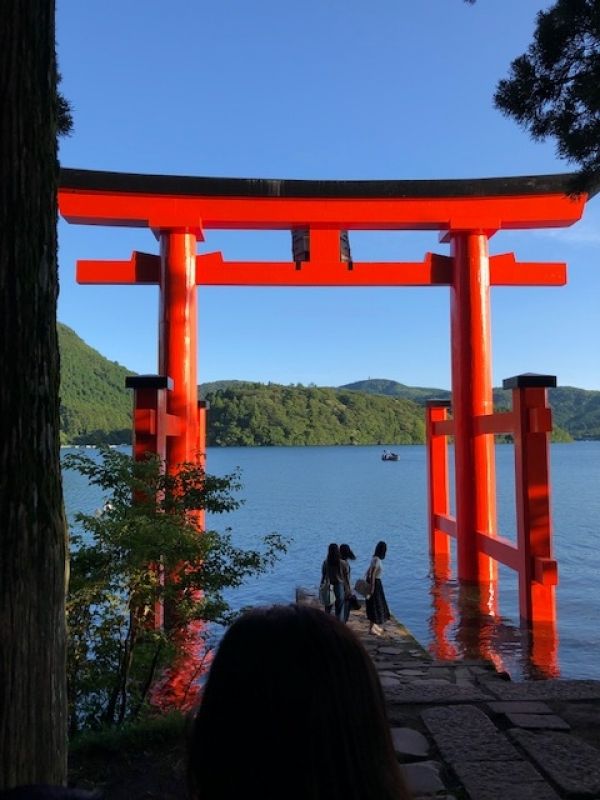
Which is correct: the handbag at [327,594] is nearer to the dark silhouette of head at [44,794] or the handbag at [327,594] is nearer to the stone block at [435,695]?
the stone block at [435,695]

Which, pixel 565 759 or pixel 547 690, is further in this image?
pixel 547 690

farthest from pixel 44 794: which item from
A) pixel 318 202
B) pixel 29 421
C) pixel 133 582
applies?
pixel 318 202

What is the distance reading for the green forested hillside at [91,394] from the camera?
5822cm

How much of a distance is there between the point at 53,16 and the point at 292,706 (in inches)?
75.5

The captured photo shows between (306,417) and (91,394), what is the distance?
22616 millimetres

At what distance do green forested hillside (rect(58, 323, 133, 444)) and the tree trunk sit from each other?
160 ft

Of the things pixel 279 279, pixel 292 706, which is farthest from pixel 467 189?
pixel 292 706

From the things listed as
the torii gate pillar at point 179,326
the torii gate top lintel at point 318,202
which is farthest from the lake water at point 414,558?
the torii gate top lintel at point 318,202

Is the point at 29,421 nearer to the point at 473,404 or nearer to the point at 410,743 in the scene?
the point at 410,743

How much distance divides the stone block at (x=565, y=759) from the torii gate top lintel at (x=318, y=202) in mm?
6859

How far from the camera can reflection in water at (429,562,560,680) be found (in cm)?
658

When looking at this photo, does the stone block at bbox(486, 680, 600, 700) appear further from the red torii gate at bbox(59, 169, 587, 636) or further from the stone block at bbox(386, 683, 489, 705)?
the red torii gate at bbox(59, 169, 587, 636)

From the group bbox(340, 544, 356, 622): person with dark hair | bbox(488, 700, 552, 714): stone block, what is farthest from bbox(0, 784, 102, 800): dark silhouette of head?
bbox(340, 544, 356, 622): person with dark hair

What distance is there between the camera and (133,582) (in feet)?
12.7
